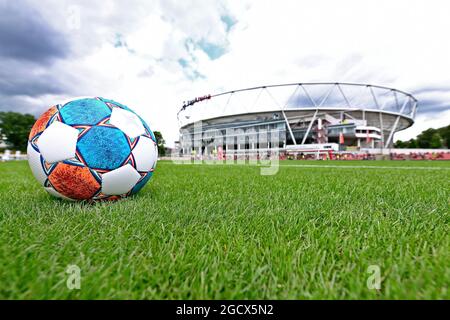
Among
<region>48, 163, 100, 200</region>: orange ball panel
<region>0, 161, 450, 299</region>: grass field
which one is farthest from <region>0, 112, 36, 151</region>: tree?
<region>0, 161, 450, 299</region>: grass field

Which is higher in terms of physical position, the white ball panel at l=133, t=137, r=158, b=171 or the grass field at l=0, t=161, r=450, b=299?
the white ball panel at l=133, t=137, r=158, b=171

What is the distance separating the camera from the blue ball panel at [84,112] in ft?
6.54

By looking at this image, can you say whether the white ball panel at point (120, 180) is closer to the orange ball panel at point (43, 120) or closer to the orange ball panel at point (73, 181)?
the orange ball panel at point (73, 181)

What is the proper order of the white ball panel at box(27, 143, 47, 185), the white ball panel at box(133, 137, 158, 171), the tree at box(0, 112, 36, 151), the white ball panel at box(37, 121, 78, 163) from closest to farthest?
the white ball panel at box(37, 121, 78, 163)
the white ball panel at box(27, 143, 47, 185)
the white ball panel at box(133, 137, 158, 171)
the tree at box(0, 112, 36, 151)

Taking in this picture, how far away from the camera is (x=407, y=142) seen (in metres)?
71.2

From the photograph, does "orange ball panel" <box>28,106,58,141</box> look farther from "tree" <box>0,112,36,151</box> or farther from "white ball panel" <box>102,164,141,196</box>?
"tree" <box>0,112,36,151</box>

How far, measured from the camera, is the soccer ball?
6.37 feet

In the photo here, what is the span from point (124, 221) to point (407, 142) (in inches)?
3644

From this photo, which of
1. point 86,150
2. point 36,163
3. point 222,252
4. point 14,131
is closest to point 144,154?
point 86,150

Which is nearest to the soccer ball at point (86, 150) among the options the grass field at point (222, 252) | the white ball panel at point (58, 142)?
the white ball panel at point (58, 142)

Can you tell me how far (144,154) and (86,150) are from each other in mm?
533
